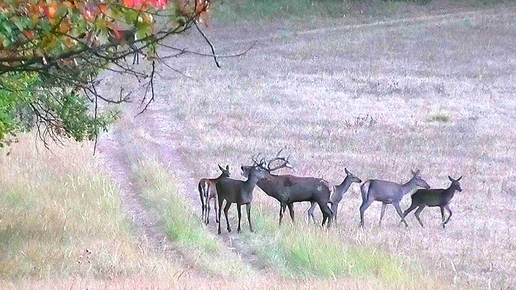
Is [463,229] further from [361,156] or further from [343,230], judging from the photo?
[361,156]

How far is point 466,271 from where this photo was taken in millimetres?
12398

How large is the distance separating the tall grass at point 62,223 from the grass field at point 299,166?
0.04 metres

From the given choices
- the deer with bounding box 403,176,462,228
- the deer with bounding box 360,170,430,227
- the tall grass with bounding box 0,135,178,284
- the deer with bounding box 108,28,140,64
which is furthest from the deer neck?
the deer with bounding box 108,28,140,64

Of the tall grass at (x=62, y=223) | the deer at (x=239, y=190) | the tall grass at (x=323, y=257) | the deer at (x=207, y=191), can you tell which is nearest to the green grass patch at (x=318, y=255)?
the tall grass at (x=323, y=257)

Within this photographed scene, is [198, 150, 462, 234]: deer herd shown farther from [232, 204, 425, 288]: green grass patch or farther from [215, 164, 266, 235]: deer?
[232, 204, 425, 288]: green grass patch

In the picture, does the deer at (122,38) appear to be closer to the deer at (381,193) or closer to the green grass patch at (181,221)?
the green grass patch at (181,221)

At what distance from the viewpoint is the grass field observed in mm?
11344

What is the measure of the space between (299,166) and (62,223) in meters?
8.25

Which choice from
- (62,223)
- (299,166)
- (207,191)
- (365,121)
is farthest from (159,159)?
(365,121)

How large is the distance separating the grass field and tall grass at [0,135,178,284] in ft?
0.12

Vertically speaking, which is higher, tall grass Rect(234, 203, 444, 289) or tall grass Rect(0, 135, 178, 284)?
tall grass Rect(0, 135, 178, 284)

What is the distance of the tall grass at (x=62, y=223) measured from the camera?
10.9m

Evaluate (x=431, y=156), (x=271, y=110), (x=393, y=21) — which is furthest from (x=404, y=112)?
(x=393, y=21)

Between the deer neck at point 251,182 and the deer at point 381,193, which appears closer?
the deer neck at point 251,182
